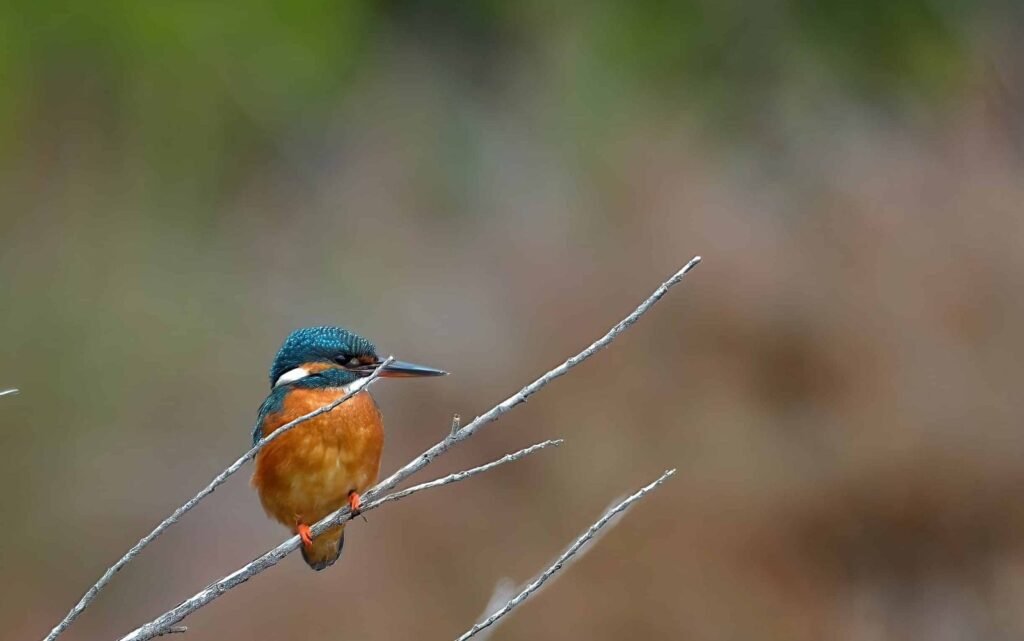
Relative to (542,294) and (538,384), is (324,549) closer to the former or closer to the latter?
(538,384)

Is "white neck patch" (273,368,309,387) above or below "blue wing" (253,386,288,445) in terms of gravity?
above

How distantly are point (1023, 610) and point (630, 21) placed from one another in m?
2.65

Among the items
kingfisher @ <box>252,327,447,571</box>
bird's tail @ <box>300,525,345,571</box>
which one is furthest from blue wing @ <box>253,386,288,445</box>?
bird's tail @ <box>300,525,345,571</box>

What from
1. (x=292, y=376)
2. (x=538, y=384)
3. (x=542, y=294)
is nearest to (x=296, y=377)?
(x=292, y=376)

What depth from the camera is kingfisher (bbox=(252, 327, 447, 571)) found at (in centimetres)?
200

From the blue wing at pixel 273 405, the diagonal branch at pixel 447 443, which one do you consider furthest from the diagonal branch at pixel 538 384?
the blue wing at pixel 273 405

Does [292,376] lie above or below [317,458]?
above

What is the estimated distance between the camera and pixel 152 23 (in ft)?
14.5

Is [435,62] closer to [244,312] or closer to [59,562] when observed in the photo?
[244,312]

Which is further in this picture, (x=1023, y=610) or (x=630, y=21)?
(x=630, y=21)

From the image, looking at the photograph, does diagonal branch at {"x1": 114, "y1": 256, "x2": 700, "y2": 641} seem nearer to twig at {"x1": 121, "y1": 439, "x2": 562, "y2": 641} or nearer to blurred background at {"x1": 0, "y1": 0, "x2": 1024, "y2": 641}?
twig at {"x1": 121, "y1": 439, "x2": 562, "y2": 641}

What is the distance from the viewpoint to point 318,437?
200 cm

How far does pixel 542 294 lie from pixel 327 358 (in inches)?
92.9

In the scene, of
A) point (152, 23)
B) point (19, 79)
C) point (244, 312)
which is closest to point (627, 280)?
point (244, 312)
